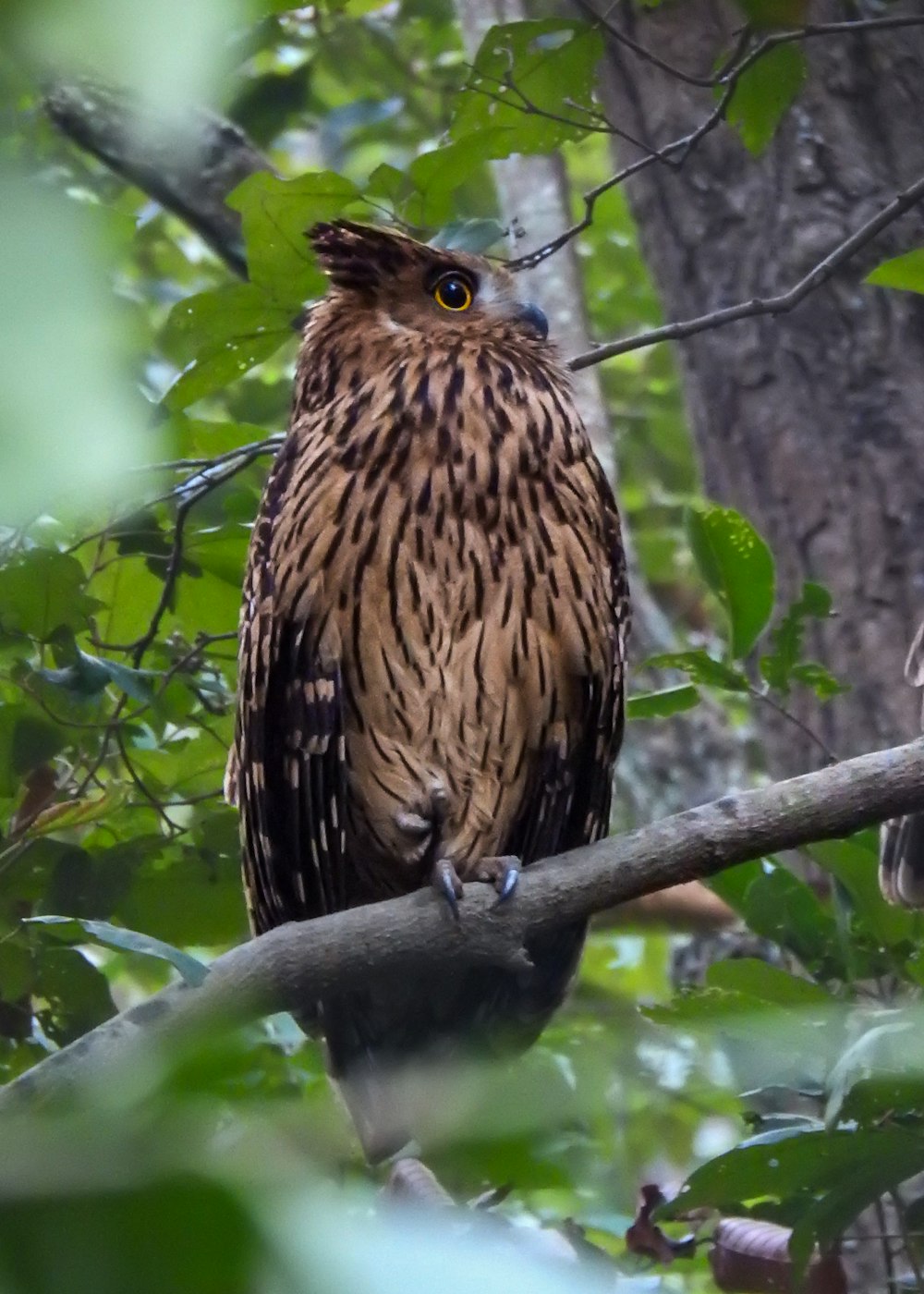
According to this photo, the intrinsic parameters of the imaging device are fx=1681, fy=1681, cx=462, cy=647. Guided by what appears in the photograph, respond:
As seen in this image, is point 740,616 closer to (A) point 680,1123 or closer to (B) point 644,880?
(B) point 644,880

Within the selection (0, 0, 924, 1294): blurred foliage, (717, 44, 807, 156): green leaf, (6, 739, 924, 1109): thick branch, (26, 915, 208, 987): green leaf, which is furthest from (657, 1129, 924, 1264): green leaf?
(717, 44, 807, 156): green leaf

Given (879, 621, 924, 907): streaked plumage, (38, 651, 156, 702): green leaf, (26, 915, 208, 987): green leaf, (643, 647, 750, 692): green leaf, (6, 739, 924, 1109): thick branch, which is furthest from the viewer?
(879, 621, 924, 907): streaked plumage

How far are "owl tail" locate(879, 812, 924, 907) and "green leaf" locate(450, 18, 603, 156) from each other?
1364 millimetres

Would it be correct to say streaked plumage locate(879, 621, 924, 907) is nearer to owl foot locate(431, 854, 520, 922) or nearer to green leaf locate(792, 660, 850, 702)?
green leaf locate(792, 660, 850, 702)

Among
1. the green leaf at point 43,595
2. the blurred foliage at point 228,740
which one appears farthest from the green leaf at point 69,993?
the green leaf at point 43,595

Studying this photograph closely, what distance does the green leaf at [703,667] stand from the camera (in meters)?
2.38

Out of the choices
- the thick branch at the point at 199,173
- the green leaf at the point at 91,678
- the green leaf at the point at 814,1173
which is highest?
the thick branch at the point at 199,173

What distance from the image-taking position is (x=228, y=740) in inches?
112

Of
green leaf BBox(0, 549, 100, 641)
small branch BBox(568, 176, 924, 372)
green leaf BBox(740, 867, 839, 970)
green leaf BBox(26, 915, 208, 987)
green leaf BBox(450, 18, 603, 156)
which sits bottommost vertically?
green leaf BBox(740, 867, 839, 970)

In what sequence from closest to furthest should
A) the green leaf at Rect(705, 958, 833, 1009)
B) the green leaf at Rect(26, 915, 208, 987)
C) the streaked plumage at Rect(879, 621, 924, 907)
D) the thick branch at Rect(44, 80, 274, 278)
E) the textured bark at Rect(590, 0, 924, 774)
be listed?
the green leaf at Rect(26, 915, 208, 987) < the green leaf at Rect(705, 958, 833, 1009) < the streaked plumage at Rect(879, 621, 924, 907) < the textured bark at Rect(590, 0, 924, 774) < the thick branch at Rect(44, 80, 274, 278)

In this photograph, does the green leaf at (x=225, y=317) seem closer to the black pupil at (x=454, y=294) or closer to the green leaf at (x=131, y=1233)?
the black pupil at (x=454, y=294)

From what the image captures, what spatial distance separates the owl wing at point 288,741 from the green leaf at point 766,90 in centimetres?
86

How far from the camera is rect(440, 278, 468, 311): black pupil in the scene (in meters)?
2.84

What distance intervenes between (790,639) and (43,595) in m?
1.06
